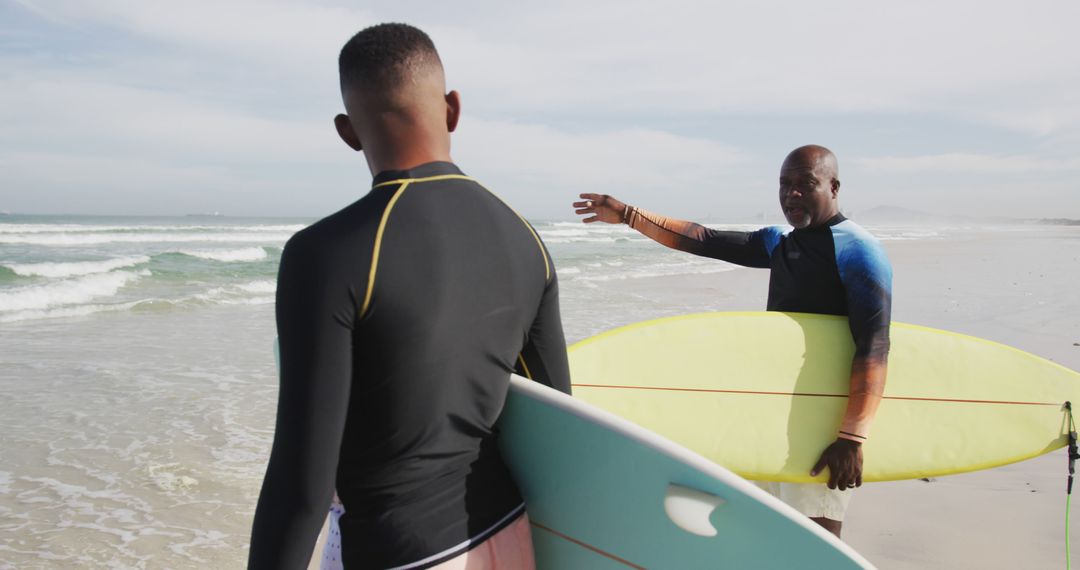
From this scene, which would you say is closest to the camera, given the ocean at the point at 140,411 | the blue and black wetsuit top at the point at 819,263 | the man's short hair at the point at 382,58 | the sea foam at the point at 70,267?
the man's short hair at the point at 382,58

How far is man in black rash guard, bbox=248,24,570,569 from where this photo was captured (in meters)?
0.89

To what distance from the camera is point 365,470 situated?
99cm

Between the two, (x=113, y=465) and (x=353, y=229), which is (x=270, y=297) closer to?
(x=113, y=465)

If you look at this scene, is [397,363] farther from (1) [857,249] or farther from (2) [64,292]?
(2) [64,292]

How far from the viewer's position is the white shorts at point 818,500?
240 cm

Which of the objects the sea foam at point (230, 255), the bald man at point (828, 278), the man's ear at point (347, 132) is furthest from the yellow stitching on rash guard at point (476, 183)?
the sea foam at point (230, 255)

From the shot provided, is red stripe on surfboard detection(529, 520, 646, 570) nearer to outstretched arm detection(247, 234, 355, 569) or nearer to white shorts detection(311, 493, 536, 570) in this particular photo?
white shorts detection(311, 493, 536, 570)

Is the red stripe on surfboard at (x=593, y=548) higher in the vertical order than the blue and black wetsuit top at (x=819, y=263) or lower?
lower

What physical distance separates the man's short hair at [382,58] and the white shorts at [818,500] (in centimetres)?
196

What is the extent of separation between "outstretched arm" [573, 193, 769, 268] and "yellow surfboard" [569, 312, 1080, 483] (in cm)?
30

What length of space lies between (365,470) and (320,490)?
2.8 inches

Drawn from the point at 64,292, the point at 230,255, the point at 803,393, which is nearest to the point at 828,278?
the point at 803,393

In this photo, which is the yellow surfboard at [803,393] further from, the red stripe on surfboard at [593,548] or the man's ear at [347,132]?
the man's ear at [347,132]

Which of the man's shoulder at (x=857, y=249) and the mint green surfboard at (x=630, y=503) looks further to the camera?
the man's shoulder at (x=857, y=249)
